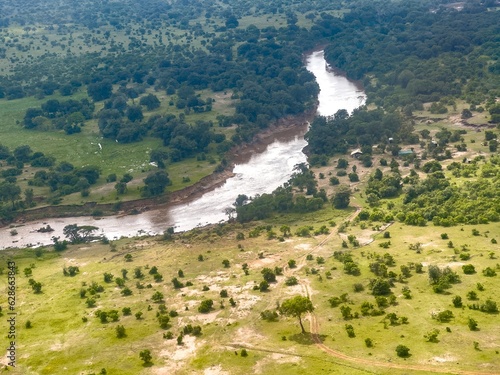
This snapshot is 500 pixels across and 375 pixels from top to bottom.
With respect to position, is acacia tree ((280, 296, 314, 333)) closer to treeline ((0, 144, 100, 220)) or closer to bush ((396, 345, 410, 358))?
bush ((396, 345, 410, 358))

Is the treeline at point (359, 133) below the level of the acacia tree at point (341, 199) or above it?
above

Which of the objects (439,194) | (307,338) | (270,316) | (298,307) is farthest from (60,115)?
(307,338)

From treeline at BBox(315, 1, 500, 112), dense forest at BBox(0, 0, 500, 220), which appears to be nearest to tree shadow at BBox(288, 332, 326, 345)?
dense forest at BBox(0, 0, 500, 220)

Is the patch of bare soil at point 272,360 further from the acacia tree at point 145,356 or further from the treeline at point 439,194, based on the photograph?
the treeline at point 439,194

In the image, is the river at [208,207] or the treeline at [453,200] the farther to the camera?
the river at [208,207]

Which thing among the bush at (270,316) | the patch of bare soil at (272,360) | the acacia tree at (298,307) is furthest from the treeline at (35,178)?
the patch of bare soil at (272,360)
